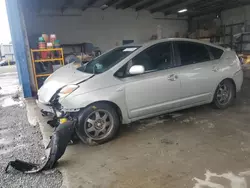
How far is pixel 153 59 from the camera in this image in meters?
3.27

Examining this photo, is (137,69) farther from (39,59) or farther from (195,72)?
(39,59)

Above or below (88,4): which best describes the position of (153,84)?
below

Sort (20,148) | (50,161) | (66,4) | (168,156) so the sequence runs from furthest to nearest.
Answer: (66,4)
(20,148)
(168,156)
(50,161)

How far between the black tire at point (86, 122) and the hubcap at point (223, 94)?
2.13m

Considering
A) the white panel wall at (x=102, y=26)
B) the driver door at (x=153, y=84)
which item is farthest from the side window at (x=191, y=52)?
the white panel wall at (x=102, y=26)

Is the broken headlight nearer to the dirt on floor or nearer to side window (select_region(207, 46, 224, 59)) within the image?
the dirt on floor

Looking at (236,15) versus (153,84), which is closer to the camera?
(153,84)

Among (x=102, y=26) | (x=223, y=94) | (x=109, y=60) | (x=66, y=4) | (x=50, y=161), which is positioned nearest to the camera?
(x=50, y=161)

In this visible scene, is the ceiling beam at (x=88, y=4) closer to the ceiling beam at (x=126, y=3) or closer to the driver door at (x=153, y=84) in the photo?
the ceiling beam at (x=126, y=3)

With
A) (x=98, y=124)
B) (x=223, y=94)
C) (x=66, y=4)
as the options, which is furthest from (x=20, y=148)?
(x=66, y=4)

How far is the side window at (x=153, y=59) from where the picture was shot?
307cm

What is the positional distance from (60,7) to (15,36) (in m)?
7.00

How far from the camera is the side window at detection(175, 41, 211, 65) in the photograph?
348cm

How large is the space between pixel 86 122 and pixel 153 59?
1425 mm
